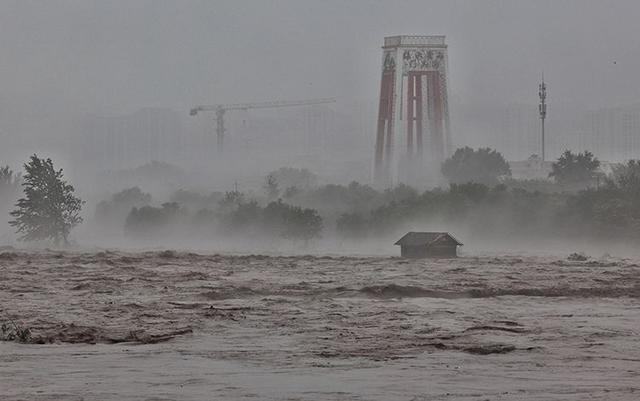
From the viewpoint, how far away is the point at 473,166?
4993 inches

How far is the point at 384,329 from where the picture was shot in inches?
1350

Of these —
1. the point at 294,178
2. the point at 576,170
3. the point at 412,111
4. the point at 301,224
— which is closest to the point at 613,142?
the point at 294,178

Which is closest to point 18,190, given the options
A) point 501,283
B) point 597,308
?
point 501,283

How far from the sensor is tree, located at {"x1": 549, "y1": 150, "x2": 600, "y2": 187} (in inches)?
4582

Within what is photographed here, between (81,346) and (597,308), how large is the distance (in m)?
18.7

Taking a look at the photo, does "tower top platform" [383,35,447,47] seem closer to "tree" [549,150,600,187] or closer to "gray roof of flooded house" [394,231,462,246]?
"tree" [549,150,600,187]

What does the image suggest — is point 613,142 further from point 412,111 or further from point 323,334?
point 323,334

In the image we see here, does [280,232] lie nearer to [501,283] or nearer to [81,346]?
[501,283]

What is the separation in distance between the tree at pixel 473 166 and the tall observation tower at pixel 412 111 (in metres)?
3.30

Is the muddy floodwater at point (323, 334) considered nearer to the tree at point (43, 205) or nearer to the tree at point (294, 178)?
the tree at point (43, 205)

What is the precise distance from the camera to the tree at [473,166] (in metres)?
126

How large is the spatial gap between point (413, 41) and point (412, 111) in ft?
24.4

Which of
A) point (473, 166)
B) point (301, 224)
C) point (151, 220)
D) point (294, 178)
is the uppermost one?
point (294, 178)

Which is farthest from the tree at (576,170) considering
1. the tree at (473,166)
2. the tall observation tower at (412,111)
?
the tall observation tower at (412,111)
